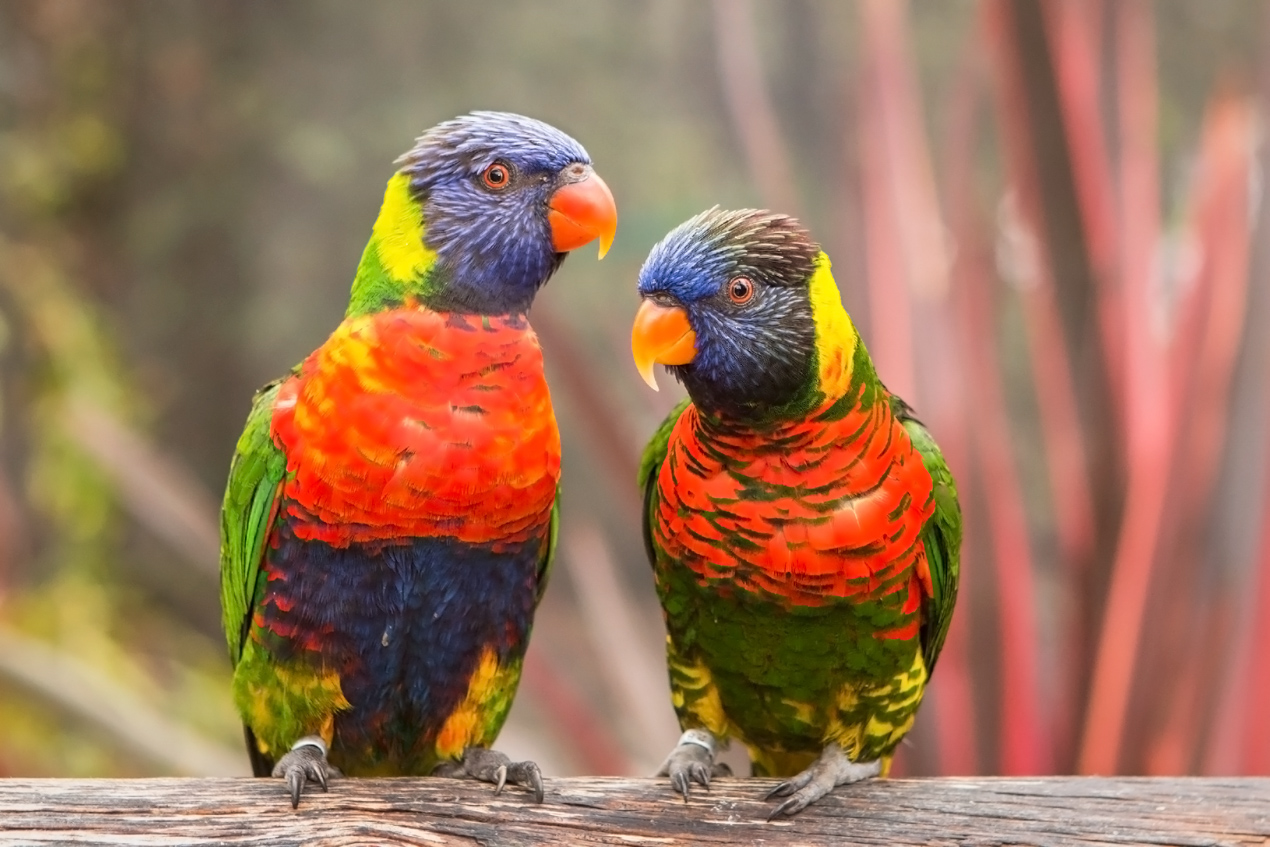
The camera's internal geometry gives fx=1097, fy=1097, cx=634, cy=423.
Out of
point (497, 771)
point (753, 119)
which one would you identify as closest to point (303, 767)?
point (497, 771)

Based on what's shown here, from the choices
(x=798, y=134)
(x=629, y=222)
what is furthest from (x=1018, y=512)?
(x=798, y=134)

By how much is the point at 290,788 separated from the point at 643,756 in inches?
75.1

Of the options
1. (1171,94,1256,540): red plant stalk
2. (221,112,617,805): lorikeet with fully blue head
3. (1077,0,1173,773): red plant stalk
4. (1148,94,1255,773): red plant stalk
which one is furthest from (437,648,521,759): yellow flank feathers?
(1171,94,1256,540): red plant stalk

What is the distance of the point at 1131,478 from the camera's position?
2412 mm

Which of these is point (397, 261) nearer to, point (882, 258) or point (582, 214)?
point (582, 214)

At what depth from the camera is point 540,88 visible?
473cm

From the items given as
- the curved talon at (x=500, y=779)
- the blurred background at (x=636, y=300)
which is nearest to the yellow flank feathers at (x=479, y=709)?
the curved talon at (x=500, y=779)

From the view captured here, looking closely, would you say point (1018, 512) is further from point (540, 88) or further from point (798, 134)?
point (540, 88)

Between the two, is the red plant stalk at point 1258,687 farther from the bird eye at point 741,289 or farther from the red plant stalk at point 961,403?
the bird eye at point 741,289

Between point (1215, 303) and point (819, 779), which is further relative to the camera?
point (1215, 303)

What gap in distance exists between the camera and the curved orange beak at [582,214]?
5.81 ft

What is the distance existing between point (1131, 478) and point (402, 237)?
1.66 m

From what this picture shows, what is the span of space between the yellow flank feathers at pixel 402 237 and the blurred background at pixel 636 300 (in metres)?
0.97

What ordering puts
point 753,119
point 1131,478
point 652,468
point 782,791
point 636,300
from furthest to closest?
point 636,300, point 753,119, point 1131,478, point 652,468, point 782,791
